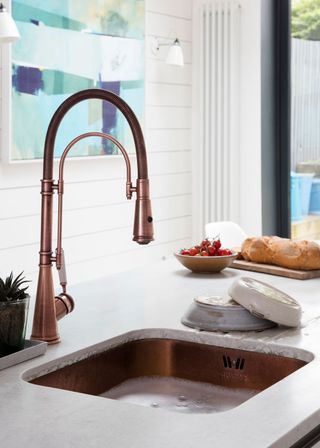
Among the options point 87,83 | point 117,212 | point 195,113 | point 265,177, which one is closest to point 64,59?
point 87,83

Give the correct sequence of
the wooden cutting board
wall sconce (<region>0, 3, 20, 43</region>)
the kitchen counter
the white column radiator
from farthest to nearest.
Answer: the white column radiator
wall sconce (<region>0, 3, 20, 43</region>)
the wooden cutting board
the kitchen counter

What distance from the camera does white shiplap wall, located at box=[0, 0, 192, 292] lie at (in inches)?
174

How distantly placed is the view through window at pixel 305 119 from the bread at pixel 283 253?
287cm

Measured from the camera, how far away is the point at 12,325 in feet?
5.61

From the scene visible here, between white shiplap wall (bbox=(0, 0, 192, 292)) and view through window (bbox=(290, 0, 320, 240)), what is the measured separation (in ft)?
2.45

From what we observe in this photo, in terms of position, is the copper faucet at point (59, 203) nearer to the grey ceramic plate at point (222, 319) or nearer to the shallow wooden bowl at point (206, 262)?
the grey ceramic plate at point (222, 319)

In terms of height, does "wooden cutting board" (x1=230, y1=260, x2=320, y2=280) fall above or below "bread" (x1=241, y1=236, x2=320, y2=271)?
below

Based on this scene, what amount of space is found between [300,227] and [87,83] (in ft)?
6.29

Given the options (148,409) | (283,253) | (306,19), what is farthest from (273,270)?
(306,19)

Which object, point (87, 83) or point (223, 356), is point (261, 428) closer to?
point (223, 356)

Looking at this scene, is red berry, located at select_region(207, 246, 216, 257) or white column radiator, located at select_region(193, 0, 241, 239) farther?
white column radiator, located at select_region(193, 0, 241, 239)

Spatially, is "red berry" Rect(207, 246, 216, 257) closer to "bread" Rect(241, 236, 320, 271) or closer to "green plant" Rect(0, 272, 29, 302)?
"bread" Rect(241, 236, 320, 271)

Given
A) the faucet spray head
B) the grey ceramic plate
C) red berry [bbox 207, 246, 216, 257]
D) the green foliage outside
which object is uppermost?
the green foliage outside

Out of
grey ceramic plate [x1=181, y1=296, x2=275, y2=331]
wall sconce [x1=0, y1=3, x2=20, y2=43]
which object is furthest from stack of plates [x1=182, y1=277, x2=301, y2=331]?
wall sconce [x1=0, y1=3, x2=20, y2=43]
